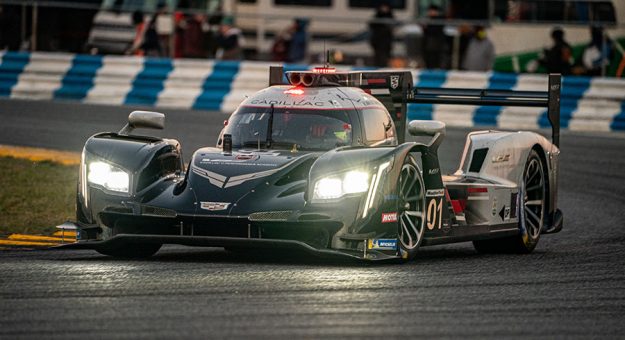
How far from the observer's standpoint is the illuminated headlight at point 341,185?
10133mm

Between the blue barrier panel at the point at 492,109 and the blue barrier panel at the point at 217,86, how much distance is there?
3873 mm

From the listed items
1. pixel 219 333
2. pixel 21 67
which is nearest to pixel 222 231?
pixel 219 333

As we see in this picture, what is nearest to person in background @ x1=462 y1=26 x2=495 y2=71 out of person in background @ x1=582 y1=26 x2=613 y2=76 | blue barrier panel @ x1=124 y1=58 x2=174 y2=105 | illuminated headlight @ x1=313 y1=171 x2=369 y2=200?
person in background @ x1=582 y1=26 x2=613 y2=76

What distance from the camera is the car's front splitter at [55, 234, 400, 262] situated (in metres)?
9.83

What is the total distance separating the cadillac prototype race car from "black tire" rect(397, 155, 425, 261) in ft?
0.03

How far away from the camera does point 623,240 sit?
13.7 m

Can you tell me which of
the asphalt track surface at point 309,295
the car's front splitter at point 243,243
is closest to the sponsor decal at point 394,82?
the asphalt track surface at point 309,295

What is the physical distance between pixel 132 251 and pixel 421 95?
10.8ft

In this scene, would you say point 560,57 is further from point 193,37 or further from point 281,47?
point 193,37

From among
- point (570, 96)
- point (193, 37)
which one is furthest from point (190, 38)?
point (570, 96)

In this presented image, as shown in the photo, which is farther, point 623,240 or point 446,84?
point 446,84

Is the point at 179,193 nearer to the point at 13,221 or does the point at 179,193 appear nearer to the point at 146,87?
the point at 13,221

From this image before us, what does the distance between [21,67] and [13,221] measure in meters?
9.94

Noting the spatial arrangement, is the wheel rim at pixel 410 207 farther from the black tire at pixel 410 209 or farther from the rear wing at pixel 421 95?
the rear wing at pixel 421 95
